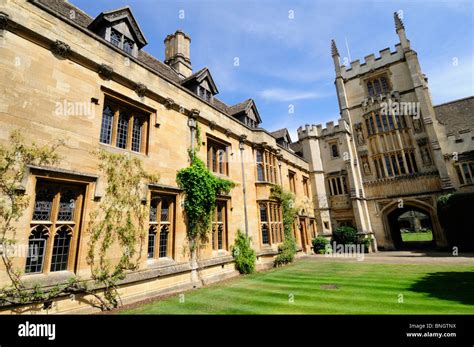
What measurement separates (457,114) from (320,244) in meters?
18.7

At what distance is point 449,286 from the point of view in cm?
759

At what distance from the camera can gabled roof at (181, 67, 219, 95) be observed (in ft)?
43.8

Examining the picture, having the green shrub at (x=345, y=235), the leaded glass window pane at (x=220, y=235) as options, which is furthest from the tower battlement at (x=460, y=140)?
the leaded glass window pane at (x=220, y=235)

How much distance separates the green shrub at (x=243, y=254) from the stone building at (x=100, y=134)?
38 centimetres

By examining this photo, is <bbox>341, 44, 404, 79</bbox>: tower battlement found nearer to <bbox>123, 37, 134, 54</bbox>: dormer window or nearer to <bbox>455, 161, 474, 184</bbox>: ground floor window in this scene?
<bbox>455, 161, 474, 184</bbox>: ground floor window

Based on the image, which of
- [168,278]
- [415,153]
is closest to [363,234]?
[415,153]

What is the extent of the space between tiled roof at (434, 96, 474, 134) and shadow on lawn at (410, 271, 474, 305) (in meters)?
16.6

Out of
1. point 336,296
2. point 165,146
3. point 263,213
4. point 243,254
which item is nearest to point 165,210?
point 165,146

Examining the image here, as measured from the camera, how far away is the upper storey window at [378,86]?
79.0 feet

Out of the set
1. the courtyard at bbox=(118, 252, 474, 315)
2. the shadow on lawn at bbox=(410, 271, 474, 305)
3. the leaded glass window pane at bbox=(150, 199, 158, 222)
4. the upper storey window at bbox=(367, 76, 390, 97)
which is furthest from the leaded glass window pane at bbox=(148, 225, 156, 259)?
the upper storey window at bbox=(367, 76, 390, 97)

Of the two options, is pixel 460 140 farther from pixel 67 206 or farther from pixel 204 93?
pixel 67 206

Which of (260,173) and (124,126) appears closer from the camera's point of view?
(124,126)

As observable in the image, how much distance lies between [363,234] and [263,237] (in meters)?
11.8
